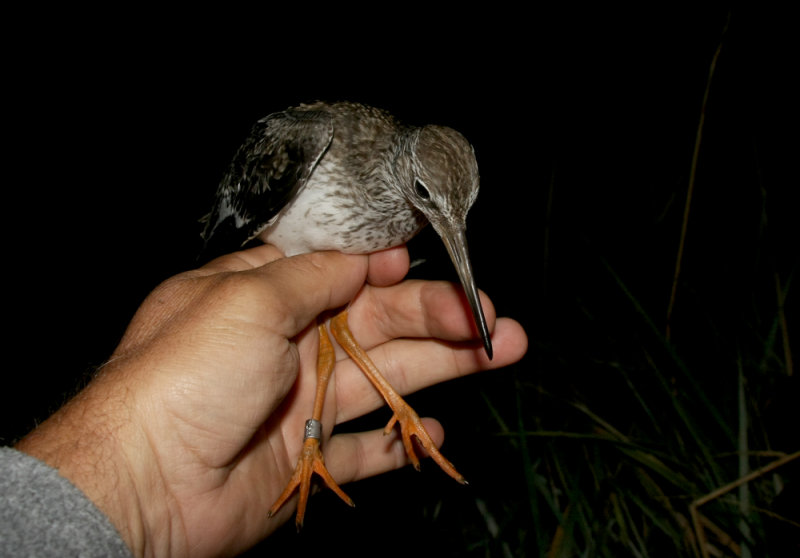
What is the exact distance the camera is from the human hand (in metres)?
1.86

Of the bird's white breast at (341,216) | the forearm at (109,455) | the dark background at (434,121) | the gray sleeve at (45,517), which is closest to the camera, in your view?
the gray sleeve at (45,517)

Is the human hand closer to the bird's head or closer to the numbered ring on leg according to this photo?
the numbered ring on leg

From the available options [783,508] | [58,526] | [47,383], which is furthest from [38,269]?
[783,508]

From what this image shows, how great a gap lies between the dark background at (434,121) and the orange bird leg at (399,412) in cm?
202

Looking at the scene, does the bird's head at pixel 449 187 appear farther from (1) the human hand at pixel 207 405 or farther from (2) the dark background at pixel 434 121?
(2) the dark background at pixel 434 121

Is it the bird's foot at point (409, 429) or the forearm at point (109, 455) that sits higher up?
the forearm at point (109, 455)

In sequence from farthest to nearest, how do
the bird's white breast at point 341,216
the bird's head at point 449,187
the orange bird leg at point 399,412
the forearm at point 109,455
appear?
the orange bird leg at point 399,412 < the bird's white breast at point 341,216 < the bird's head at point 449,187 < the forearm at point 109,455

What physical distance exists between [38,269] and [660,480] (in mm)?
7420

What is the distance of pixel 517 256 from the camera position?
5.93 meters

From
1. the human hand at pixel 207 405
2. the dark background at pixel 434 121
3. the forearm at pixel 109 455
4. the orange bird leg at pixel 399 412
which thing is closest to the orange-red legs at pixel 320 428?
the orange bird leg at pixel 399 412

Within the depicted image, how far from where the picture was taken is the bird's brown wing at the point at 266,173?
2.90 m

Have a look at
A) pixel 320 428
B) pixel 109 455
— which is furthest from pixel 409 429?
pixel 109 455

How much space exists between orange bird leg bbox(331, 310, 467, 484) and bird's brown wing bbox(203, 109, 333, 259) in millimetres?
958

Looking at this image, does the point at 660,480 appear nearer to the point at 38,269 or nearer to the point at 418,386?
the point at 418,386
